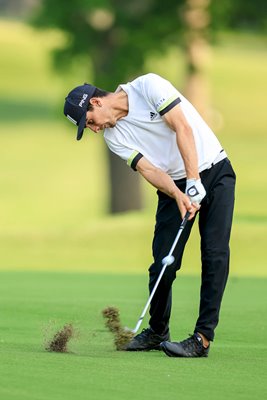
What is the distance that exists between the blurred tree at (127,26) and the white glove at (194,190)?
17.5 meters

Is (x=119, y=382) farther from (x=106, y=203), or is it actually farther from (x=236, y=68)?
(x=236, y=68)

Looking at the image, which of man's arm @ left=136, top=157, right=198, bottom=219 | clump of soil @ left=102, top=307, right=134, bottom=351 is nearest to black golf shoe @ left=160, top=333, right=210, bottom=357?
clump of soil @ left=102, top=307, right=134, bottom=351

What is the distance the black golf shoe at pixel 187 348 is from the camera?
783cm

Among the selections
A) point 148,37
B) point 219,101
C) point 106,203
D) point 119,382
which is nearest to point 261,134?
point 219,101

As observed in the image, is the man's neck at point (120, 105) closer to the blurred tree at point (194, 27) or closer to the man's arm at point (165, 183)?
the man's arm at point (165, 183)

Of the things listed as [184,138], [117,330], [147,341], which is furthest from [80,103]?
[147,341]

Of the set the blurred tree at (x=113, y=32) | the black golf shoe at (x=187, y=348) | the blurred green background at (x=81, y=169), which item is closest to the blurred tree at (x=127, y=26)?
the blurred tree at (x=113, y=32)

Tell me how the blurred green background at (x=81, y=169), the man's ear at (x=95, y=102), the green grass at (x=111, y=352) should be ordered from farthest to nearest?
the blurred green background at (x=81, y=169) → the man's ear at (x=95, y=102) → the green grass at (x=111, y=352)

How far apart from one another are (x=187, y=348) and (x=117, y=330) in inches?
20.5

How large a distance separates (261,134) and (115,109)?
3532 centimetres

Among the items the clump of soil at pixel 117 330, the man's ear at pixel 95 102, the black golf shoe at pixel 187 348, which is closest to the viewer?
the black golf shoe at pixel 187 348

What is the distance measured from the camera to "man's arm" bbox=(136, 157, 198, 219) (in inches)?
307

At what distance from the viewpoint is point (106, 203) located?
30.7 m

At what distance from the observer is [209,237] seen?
7980 millimetres
